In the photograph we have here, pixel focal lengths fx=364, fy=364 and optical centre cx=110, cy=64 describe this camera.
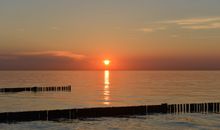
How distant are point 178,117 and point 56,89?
67844mm

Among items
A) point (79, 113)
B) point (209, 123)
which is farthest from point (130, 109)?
point (209, 123)

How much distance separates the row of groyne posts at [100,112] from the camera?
4395 cm

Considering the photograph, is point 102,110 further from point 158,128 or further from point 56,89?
point 56,89

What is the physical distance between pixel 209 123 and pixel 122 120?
11152 millimetres

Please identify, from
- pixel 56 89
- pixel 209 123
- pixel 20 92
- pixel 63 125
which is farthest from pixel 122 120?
pixel 56 89

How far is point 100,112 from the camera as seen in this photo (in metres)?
49.2

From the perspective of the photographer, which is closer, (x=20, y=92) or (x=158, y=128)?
(x=158, y=128)

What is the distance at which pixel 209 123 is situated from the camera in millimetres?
46594

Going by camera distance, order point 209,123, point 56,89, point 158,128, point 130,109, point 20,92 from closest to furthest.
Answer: point 158,128
point 209,123
point 130,109
point 20,92
point 56,89

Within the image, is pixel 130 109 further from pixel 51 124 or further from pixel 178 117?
pixel 51 124

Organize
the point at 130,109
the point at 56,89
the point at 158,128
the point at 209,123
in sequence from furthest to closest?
1. the point at 56,89
2. the point at 130,109
3. the point at 209,123
4. the point at 158,128

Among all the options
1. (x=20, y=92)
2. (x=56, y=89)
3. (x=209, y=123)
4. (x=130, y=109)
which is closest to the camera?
(x=209, y=123)

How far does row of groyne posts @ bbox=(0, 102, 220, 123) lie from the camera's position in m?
44.0

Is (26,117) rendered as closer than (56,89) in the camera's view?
Yes
